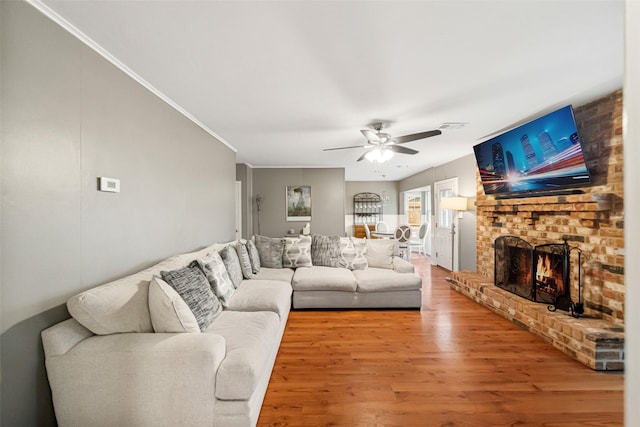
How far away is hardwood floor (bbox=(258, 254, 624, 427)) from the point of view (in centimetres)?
183

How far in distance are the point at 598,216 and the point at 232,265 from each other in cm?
379

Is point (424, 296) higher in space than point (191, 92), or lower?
lower

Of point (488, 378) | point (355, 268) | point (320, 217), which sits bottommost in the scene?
point (488, 378)

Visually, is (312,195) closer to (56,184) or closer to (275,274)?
(275,274)

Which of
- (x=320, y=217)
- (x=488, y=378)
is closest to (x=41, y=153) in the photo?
(x=488, y=378)

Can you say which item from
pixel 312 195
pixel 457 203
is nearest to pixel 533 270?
pixel 457 203

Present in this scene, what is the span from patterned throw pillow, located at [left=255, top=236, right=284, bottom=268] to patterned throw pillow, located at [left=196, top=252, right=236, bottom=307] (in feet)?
5.02

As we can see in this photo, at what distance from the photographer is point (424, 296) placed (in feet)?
14.4

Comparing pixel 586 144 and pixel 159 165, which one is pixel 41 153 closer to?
pixel 159 165

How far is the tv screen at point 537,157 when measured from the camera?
2.80 metres

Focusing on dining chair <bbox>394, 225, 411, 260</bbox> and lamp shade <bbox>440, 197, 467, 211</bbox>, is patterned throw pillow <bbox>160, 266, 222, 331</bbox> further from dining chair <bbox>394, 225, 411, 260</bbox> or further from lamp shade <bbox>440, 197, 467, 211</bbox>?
dining chair <bbox>394, 225, 411, 260</bbox>

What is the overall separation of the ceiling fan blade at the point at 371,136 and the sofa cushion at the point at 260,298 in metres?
2.05

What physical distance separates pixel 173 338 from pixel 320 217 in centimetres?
571

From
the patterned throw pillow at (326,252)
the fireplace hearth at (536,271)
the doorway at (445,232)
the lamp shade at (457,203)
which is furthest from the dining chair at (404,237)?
the patterned throw pillow at (326,252)
